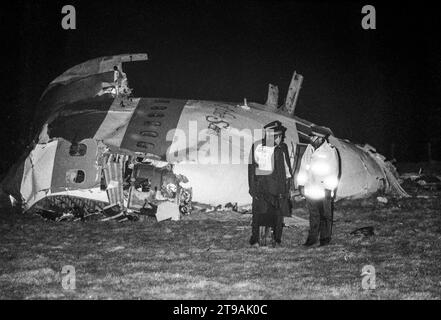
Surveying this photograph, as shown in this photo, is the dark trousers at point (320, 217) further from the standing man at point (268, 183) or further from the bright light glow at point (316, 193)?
the standing man at point (268, 183)

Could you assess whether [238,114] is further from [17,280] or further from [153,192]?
[17,280]

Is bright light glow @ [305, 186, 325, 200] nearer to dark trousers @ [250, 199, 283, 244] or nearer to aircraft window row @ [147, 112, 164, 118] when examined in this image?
dark trousers @ [250, 199, 283, 244]

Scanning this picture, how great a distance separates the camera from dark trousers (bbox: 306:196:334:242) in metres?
6.32

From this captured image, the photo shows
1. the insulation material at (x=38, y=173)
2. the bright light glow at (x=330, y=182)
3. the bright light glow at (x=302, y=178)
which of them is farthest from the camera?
the insulation material at (x=38, y=173)

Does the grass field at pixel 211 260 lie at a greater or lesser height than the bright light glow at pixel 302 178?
lesser

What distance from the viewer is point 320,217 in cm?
640

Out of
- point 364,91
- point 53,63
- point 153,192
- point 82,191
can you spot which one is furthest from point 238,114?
point 364,91

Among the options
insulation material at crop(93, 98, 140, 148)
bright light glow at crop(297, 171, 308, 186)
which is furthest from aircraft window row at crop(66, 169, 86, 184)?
bright light glow at crop(297, 171, 308, 186)

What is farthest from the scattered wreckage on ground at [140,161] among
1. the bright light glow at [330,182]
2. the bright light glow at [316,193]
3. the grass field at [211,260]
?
the bright light glow at [330,182]

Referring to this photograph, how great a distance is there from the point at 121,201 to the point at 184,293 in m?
4.80

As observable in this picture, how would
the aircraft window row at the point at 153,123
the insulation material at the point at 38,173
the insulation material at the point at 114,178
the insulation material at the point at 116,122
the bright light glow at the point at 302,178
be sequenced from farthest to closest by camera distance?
the aircraft window row at the point at 153,123
the insulation material at the point at 116,122
the insulation material at the point at 38,173
the insulation material at the point at 114,178
the bright light glow at the point at 302,178

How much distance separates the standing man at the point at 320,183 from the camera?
6281 millimetres

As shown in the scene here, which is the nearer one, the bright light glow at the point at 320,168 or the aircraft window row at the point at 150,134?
the bright light glow at the point at 320,168

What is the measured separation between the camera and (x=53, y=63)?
16.7m
